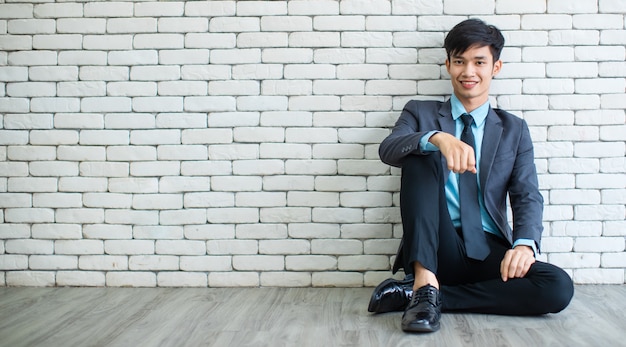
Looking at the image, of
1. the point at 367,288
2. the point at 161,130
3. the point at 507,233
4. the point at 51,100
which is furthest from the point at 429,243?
the point at 51,100

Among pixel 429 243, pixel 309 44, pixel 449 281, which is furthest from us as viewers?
pixel 309 44

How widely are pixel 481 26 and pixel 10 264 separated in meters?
2.75

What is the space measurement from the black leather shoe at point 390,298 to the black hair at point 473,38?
3.70 ft

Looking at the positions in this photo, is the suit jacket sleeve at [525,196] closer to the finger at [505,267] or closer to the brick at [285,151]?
the finger at [505,267]

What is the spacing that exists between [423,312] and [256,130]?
136cm

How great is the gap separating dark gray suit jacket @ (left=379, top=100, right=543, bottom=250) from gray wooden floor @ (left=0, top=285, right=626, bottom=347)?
1.43ft

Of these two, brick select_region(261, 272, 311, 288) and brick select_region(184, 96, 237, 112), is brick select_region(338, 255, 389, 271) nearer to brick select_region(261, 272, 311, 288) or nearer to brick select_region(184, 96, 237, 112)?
brick select_region(261, 272, 311, 288)

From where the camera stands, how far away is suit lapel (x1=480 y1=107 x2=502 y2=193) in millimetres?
2736

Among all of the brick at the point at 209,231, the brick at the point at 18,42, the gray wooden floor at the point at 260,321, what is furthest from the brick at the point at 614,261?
the brick at the point at 18,42

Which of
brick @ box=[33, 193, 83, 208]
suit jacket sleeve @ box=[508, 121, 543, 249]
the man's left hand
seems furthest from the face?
brick @ box=[33, 193, 83, 208]

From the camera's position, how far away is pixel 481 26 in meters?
2.79

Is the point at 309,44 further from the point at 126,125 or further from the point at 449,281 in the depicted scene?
the point at 449,281

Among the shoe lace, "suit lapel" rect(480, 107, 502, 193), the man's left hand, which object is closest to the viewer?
the shoe lace

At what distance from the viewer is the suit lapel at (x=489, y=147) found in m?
2.74
